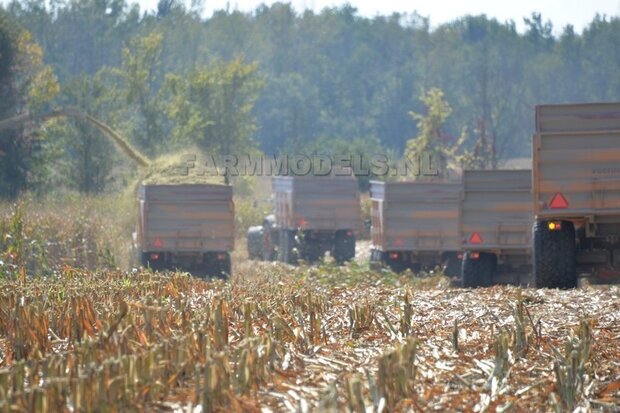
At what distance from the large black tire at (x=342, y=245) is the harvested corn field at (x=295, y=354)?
2178cm

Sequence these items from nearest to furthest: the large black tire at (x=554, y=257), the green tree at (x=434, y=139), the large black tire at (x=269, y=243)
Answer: the large black tire at (x=554, y=257)
the large black tire at (x=269, y=243)
the green tree at (x=434, y=139)

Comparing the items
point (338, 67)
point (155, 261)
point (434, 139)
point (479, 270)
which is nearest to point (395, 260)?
point (155, 261)

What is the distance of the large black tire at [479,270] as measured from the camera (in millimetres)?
20062

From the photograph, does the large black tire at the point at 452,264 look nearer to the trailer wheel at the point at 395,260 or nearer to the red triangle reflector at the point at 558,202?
the trailer wheel at the point at 395,260

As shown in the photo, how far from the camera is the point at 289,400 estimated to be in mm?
6695

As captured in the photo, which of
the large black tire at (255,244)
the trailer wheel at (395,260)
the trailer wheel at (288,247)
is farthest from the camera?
the large black tire at (255,244)

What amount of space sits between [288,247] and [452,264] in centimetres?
673

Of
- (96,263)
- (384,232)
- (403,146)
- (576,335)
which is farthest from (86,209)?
(403,146)

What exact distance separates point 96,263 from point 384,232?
6.00 metres

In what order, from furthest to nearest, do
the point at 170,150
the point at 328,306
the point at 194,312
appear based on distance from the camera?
the point at 170,150, the point at 328,306, the point at 194,312

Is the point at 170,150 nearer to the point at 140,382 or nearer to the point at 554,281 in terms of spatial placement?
the point at 554,281

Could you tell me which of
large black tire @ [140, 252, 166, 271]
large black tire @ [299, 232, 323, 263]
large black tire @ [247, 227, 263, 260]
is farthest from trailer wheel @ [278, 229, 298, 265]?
large black tire @ [140, 252, 166, 271]

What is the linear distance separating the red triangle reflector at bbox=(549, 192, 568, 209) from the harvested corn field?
385 cm

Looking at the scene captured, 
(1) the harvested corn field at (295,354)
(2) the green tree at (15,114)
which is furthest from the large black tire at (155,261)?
(1) the harvested corn field at (295,354)
